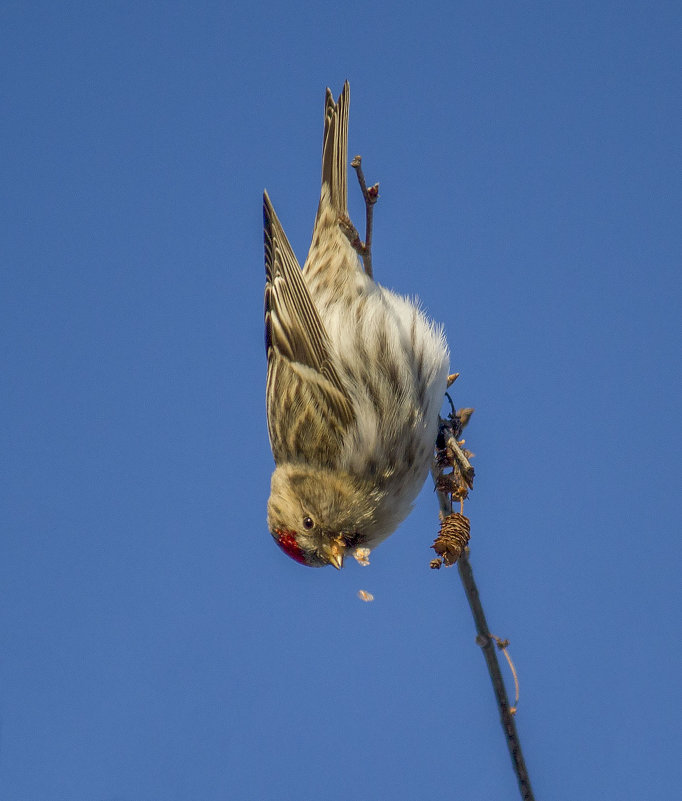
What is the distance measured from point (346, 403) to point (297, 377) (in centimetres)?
25

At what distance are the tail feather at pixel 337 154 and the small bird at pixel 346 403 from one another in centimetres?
33

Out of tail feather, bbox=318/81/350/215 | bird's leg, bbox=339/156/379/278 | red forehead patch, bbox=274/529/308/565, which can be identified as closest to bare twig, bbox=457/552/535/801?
red forehead patch, bbox=274/529/308/565

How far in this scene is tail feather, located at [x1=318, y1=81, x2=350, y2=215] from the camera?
385cm

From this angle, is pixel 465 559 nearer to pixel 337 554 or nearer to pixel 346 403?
pixel 337 554

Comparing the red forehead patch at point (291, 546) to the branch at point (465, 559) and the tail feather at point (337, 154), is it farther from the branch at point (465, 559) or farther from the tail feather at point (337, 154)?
the tail feather at point (337, 154)

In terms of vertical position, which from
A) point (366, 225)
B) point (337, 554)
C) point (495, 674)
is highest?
point (366, 225)

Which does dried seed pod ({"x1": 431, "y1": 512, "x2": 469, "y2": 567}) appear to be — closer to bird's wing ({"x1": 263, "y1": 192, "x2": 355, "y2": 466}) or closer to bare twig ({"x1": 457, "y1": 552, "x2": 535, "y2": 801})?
bare twig ({"x1": 457, "y1": 552, "x2": 535, "y2": 801})

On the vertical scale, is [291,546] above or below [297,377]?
below

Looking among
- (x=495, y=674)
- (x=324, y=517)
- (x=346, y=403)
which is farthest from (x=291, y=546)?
(x=495, y=674)

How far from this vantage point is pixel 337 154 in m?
3.86

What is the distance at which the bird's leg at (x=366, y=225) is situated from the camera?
293cm

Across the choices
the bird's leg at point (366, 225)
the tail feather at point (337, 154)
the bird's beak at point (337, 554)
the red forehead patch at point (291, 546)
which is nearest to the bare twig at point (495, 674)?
the bird's beak at point (337, 554)

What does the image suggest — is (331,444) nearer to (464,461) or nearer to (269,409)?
(269,409)

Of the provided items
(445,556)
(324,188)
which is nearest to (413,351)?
(324,188)
